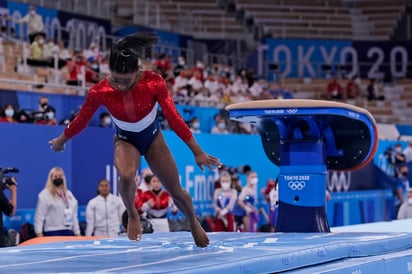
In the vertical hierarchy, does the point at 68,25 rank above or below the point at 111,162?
above

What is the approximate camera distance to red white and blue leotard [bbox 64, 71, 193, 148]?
5672mm

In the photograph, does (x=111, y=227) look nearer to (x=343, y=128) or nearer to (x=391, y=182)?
(x=343, y=128)

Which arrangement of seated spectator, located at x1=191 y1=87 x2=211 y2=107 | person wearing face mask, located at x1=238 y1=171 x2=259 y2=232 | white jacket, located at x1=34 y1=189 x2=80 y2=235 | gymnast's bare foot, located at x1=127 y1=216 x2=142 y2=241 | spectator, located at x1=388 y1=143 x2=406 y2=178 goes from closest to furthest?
gymnast's bare foot, located at x1=127 y1=216 x2=142 y2=241 → white jacket, located at x1=34 y1=189 x2=80 y2=235 → person wearing face mask, located at x1=238 y1=171 x2=259 y2=232 → seated spectator, located at x1=191 y1=87 x2=211 y2=107 → spectator, located at x1=388 y1=143 x2=406 y2=178

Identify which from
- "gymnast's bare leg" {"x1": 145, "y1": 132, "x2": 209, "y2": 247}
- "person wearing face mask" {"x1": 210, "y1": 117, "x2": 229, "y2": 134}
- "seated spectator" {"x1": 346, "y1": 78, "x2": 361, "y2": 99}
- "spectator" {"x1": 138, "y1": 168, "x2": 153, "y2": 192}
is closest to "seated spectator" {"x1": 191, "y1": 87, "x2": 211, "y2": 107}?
"person wearing face mask" {"x1": 210, "y1": 117, "x2": 229, "y2": 134}

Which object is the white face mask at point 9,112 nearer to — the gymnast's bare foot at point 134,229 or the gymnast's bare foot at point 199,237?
the gymnast's bare foot at point 134,229

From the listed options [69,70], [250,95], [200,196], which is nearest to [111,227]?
[200,196]

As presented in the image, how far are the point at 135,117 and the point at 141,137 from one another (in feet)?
0.56

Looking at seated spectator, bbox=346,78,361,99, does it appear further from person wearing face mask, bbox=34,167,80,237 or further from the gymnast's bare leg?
the gymnast's bare leg

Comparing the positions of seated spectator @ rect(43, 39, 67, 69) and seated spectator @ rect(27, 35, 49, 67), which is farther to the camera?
seated spectator @ rect(43, 39, 67, 69)

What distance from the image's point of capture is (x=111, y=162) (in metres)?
11.5

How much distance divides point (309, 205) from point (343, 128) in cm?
83

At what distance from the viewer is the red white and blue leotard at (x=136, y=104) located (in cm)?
567

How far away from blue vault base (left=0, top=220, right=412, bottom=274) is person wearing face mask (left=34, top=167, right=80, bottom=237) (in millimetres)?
2793

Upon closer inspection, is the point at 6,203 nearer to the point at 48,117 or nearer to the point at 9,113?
the point at 9,113
